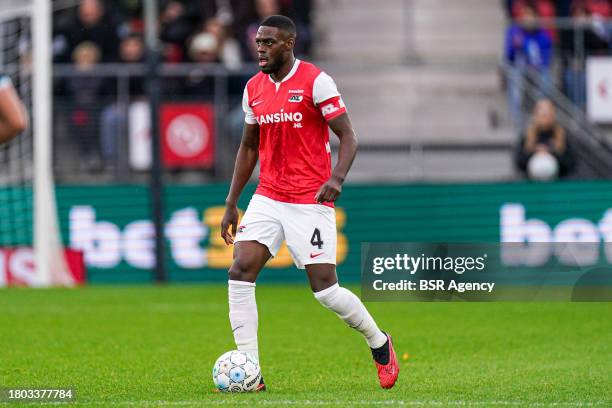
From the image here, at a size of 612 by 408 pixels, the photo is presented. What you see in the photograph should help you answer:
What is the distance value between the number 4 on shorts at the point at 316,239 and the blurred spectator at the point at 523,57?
457 inches

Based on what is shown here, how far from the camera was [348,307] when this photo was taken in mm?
8352

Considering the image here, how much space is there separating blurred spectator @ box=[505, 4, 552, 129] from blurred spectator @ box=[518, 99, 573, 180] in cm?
77

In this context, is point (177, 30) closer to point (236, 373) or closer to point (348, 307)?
point (348, 307)

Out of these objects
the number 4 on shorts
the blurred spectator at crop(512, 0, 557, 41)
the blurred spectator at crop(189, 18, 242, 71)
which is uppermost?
the blurred spectator at crop(512, 0, 557, 41)

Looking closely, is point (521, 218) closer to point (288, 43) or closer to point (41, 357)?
point (41, 357)

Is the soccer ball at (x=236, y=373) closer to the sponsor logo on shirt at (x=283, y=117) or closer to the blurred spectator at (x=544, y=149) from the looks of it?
the sponsor logo on shirt at (x=283, y=117)

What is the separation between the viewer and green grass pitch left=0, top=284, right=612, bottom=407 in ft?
26.7

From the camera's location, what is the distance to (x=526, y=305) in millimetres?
15375

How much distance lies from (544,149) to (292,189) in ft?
35.3

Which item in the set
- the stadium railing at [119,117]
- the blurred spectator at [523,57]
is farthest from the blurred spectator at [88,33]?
the blurred spectator at [523,57]

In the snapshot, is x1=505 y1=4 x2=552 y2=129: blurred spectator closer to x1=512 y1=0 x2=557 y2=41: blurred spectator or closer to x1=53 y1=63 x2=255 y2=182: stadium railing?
x1=512 y1=0 x2=557 y2=41: blurred spectator

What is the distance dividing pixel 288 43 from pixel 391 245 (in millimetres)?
1418

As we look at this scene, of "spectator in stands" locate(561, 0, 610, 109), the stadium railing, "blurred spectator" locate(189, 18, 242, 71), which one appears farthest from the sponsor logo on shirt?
"spectator in stands" locate(561, 0, 610, 109)

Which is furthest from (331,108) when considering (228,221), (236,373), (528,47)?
(528,47)
